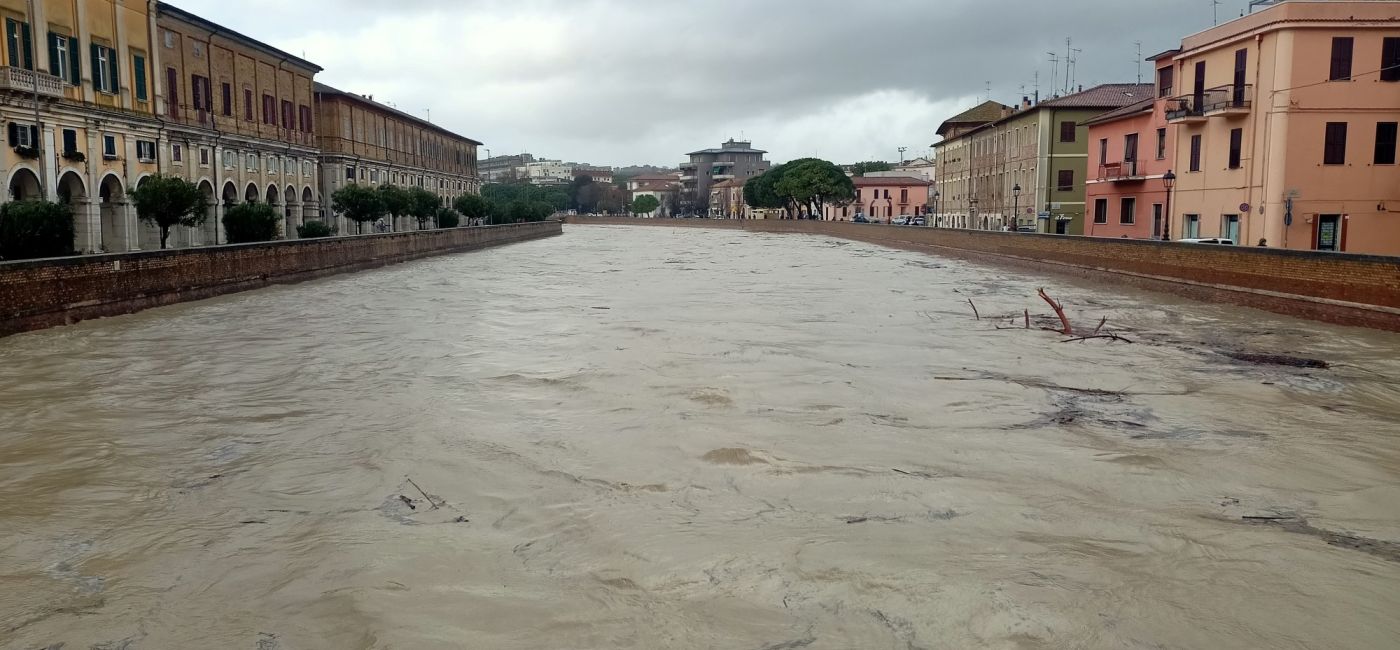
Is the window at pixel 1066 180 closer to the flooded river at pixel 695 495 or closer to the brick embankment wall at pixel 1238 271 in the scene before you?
the brick embankment wall at pixel 1238 271

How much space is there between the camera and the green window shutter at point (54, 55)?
3186cm

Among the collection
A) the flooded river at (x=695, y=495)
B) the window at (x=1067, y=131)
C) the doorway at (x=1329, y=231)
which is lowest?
the flooded river at (x=695, y=495)

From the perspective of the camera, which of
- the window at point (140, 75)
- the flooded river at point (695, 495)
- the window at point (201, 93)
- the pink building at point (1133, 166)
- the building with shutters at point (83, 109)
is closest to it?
the flooded river at point (695, 495)

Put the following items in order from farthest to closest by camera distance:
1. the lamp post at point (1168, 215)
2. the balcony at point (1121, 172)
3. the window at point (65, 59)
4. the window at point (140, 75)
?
the balcony at point (1121, 172)
the window at point (140, 75)
the lamp post at point (1168, 215)
the window at point (65, 59)

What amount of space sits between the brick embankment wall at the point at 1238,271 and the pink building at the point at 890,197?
7597 cm

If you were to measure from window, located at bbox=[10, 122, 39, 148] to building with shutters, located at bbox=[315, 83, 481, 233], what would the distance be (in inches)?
928

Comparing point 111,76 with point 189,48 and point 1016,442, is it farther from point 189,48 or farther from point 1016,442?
point 1016,442

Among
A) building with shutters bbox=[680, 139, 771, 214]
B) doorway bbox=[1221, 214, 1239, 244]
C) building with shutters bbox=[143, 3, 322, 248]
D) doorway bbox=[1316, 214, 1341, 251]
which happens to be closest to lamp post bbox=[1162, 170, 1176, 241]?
doorway bbox=[1221, 214, 1239, 244]

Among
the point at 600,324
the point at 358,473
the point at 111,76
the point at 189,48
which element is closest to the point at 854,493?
the point at 358,473

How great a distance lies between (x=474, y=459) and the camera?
8.73 metres

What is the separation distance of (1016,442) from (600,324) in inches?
420

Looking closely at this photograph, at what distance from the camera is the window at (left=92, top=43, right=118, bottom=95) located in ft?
112

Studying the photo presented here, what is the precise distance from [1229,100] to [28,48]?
1418 inches

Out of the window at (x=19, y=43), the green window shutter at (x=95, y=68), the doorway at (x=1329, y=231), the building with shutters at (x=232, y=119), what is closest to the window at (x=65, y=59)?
the window at (x=19, y=43)
